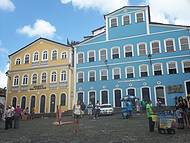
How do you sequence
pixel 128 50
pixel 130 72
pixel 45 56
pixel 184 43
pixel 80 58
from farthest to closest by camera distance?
pixel 45 56
pixel 80 58
pixel 128 50
pixel 130 72
pixel 184 43

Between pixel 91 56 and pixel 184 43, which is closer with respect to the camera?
Result: pixel 184 43

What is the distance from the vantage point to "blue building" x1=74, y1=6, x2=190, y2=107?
35.9 metres

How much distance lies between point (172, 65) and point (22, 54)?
84.5 feet

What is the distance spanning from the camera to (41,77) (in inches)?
1720

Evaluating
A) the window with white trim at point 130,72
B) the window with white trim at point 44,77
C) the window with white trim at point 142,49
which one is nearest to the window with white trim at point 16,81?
the window with white trim at point 44,77

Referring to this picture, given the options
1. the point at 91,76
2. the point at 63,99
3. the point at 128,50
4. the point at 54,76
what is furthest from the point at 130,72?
the point at 54,76

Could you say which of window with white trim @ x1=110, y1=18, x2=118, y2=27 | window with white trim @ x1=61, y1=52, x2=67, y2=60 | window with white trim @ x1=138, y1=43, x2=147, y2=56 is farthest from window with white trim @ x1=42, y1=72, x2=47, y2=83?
window with white trim @ x1=138, y1=43, x2=147, y2=56

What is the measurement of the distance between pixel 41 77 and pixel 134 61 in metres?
15.8

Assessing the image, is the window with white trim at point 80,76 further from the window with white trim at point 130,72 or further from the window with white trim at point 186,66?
the window with white trim at point 186,66

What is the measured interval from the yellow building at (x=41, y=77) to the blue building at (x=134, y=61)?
2.02m

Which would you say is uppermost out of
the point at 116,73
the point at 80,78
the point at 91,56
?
the point at 91,56

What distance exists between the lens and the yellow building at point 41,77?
41619mm

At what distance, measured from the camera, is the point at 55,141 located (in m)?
11.4

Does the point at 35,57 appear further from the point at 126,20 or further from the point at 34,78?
the point at 126,20
